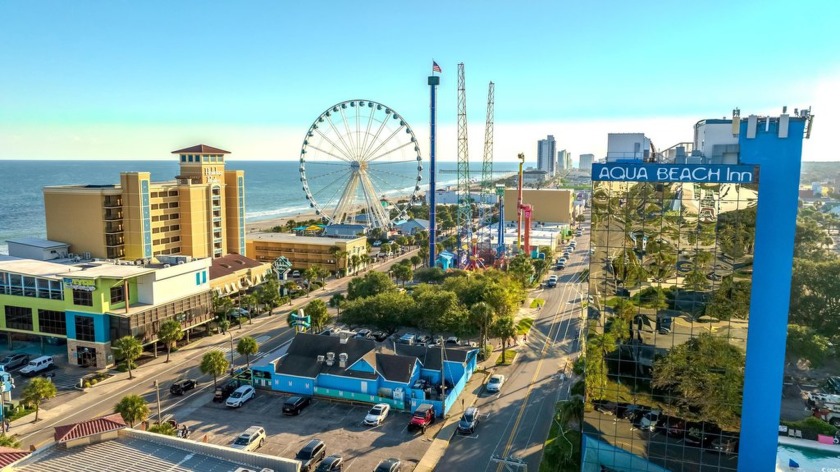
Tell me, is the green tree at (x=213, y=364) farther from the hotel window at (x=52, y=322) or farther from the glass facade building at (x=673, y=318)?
the glass facade building at (x=673, y=318)

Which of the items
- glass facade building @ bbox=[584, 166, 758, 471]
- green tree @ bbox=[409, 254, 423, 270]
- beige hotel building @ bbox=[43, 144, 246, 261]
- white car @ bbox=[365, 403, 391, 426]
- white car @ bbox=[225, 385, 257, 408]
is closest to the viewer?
glass facade building @ bbox=[584, 166, 758, 471]

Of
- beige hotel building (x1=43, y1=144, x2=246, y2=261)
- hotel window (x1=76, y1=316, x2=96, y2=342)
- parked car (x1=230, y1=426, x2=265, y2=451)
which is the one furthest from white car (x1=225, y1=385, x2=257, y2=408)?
beige hotel building (x1=43, y1=144, x2=246, y2=261)

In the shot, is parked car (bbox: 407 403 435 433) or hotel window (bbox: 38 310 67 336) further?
hotel window (bbox: 38 310 67 336)

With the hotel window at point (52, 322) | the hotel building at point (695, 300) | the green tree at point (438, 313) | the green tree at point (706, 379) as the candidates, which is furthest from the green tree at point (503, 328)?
the hotel window at point (52, 322)

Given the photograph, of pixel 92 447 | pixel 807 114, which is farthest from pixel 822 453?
pixel 92 447

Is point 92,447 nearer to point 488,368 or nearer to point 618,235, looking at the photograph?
point 618,235

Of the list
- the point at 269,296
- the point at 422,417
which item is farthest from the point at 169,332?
the point at 422,417

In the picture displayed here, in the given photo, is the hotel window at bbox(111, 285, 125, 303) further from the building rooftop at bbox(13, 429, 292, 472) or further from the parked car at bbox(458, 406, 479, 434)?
the parked car at bbox(458, 406, 479, 434)
